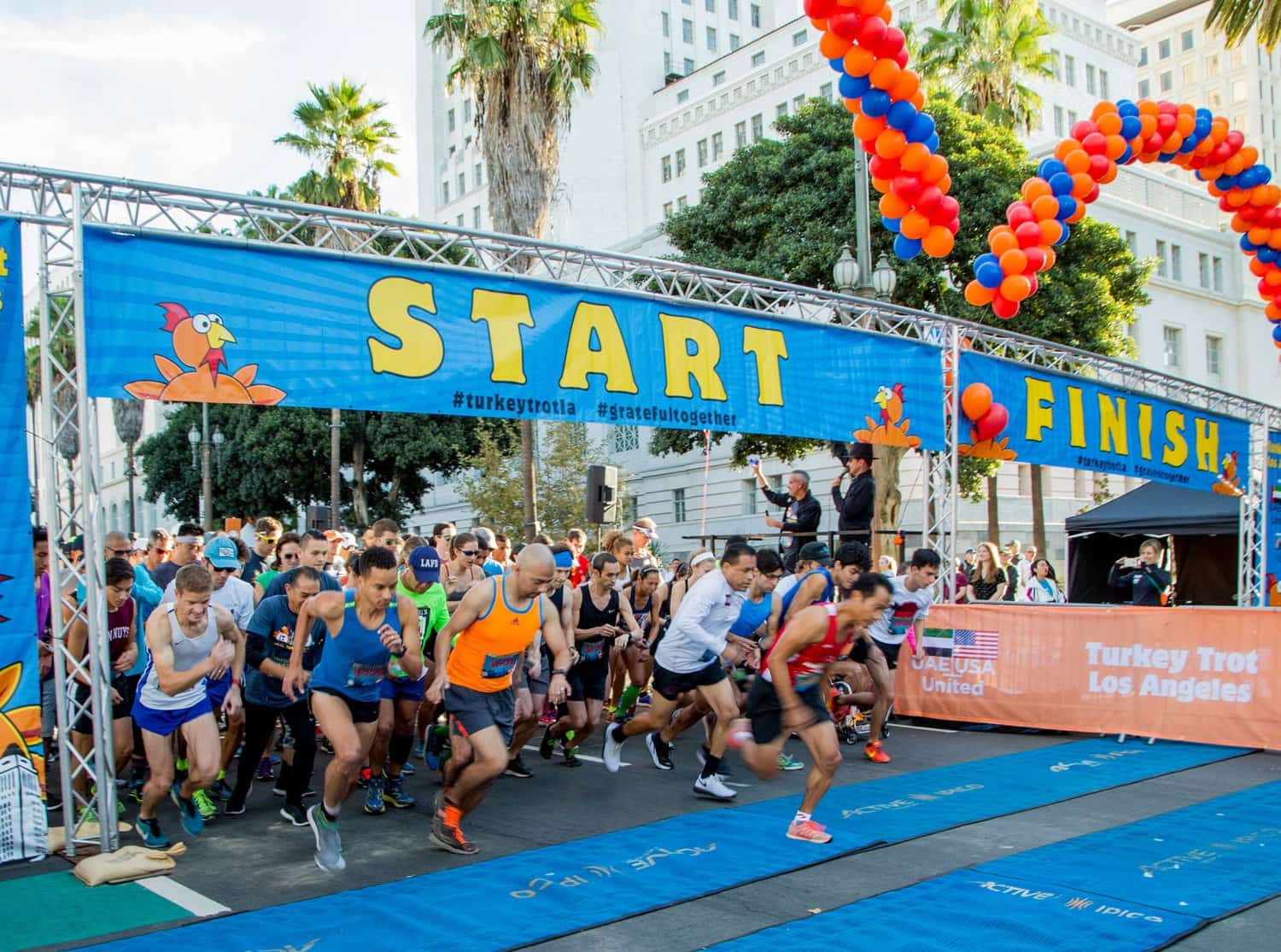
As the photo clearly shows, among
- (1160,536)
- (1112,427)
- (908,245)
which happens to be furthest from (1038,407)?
(1160,536)

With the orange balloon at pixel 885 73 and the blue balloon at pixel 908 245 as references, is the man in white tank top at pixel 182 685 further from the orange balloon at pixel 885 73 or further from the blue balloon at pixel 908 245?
the blue balloon at pixel 908 245

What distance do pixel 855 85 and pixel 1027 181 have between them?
2778mm

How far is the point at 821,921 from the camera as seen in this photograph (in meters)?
5.31

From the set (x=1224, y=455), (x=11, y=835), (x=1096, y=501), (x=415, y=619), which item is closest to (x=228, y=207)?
(x=415, y=619)

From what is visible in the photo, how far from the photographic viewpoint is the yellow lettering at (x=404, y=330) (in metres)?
8.50

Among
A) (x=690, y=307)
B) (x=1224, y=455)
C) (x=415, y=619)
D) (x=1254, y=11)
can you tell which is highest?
(x=1254, y=11)

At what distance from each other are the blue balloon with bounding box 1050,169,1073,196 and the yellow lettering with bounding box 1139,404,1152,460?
16.7 ft

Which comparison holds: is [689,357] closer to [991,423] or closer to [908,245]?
[908,245]

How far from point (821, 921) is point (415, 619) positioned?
3.16m

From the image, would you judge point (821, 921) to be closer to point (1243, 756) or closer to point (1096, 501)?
point (1243, 756)

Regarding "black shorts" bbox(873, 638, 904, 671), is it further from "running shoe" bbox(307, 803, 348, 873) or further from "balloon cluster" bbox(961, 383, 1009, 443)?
"running shoe" bbox(307, 803, 348, 873)

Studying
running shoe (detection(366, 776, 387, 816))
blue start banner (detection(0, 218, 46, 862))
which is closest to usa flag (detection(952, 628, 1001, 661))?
running shoe (detection(366, 776, 387, 816))

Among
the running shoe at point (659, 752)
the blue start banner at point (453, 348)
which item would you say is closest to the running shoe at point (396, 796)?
the running shoe at point (659, 752)

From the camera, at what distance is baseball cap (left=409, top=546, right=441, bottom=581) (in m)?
8.06
